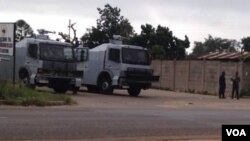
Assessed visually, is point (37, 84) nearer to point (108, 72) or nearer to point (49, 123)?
point (108, 72)

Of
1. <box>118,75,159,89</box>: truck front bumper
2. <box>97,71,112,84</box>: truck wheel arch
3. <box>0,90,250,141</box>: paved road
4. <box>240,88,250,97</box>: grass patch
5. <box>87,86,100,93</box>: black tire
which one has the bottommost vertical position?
<box>0,90,250,141</box>: paved road

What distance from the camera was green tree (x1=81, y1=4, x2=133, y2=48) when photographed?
72.5 metres

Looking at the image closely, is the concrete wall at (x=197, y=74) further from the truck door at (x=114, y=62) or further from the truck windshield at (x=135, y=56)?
the truck door at (x=114, y=62)

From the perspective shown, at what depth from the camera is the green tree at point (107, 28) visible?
72.5 m

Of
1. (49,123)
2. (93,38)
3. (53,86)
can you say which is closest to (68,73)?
(53,86)

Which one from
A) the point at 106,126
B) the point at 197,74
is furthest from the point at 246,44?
the point at 106,126

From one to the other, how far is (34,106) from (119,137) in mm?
8915

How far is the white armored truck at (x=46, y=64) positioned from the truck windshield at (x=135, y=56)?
2835 millimetres

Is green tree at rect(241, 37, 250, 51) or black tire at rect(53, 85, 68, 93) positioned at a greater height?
green tree at rect(241, 37, 250, 51)

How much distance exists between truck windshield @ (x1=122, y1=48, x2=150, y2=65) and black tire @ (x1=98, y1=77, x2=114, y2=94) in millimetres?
1680

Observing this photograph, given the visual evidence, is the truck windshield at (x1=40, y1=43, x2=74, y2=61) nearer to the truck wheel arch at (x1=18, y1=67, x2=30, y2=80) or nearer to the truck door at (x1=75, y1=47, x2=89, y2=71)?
the truck door at (x1=75, y1=47, x2=89, y2=71)

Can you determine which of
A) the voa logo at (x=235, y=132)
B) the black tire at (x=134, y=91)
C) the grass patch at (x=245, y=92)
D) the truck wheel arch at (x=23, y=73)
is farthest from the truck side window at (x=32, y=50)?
the voa logo at (x=235, y=132)

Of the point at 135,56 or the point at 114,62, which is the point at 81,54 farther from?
the point at 135,56

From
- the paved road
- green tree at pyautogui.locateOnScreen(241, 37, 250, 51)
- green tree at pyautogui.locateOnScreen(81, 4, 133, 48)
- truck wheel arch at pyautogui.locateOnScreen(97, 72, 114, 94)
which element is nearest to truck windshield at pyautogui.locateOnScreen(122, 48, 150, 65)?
truck wheel arch at pyautogui.locateOnScreen(97, 72, 114, 94)
